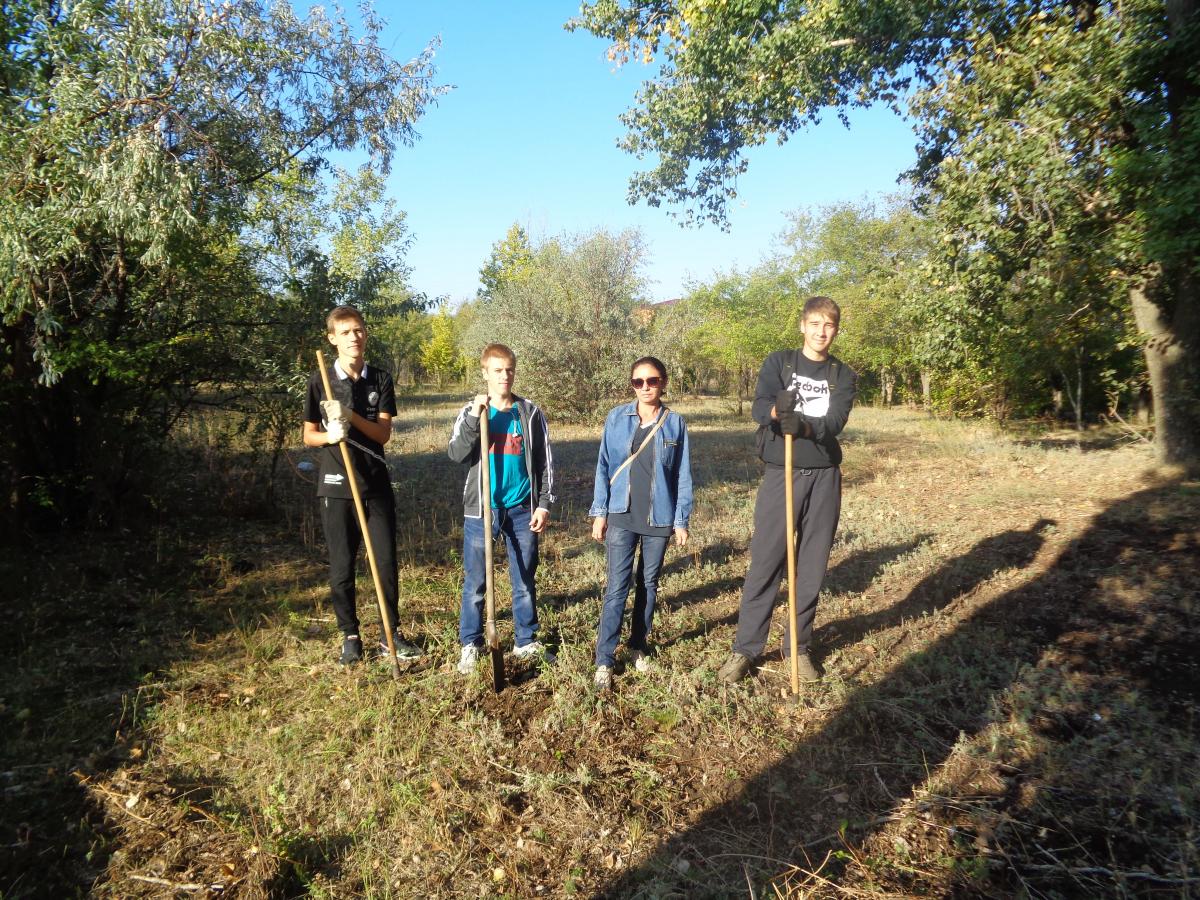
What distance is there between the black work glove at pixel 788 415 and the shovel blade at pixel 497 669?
2.17 m

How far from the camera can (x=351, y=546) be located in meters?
4.27

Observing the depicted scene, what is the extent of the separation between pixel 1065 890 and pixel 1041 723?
126 cm

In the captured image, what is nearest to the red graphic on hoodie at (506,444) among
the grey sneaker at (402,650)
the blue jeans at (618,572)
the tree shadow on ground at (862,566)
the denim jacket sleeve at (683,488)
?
the blue jeans at (618,572)

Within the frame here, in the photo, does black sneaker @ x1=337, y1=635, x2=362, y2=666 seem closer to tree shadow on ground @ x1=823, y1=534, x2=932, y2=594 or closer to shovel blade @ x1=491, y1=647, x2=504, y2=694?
shovel blade @ x1=491, y1=647, x2=504, y2=694

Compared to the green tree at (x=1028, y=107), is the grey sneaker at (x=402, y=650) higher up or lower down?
lower down

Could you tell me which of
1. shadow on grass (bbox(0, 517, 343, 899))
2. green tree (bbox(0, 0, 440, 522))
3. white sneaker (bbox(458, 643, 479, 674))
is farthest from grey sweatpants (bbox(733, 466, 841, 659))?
green tree (bbox(0, 0, 440, 522))

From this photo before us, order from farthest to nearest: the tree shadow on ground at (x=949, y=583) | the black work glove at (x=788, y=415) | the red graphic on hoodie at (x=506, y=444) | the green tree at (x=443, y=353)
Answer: the green tree at (x=443, y=353), the tree shadow on ground at (x=949, y=583), the red graphic on hoodie at (x=506, y=444), the black work glove at (x=788, y=415)

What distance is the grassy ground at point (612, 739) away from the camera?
2746mm

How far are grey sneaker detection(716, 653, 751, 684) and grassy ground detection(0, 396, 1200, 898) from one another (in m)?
0.09

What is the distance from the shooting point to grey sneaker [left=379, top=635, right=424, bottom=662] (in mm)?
4434

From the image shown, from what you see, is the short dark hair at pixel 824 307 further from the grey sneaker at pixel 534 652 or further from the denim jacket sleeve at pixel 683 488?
the grey sneaker at pixel 534 652

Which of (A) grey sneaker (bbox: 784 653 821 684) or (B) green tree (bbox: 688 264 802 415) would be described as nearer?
(A) grey sneaker (bbox: 784 653 821 684)

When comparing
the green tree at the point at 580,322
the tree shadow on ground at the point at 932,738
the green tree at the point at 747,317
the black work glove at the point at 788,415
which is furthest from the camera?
the green tree at the point at 747,317

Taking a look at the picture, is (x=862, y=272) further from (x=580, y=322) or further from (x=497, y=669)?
(x=497, y=669)
